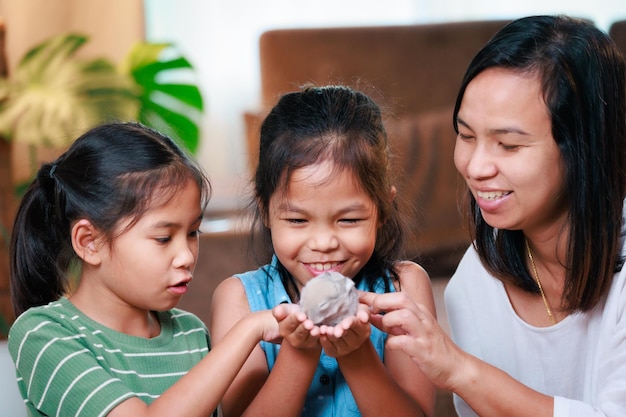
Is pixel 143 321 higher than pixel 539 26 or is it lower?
lower

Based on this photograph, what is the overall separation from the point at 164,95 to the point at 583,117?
2.66 meters

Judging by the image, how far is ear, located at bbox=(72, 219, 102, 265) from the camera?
62.7 inches

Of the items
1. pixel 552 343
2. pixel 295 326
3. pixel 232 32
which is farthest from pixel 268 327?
pixel 232 32

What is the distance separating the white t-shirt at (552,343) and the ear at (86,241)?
0.74 meters

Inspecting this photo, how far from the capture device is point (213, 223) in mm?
→ 4691

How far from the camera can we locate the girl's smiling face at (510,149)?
155 cm

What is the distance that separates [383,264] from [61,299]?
57 centimetres

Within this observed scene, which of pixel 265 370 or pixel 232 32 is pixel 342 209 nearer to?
pixel 265 370

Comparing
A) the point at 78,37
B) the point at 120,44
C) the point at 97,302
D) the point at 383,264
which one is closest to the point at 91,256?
the point at 97,302

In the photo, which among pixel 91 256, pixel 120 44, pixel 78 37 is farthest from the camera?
pixel 120 44

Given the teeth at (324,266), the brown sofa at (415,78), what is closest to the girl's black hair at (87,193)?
the teeth at (324,266)

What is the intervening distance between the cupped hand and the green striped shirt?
38 cm

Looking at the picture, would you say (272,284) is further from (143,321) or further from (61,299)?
(61,299)

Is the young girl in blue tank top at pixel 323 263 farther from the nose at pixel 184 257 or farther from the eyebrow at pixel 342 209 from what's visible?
the nose at pixel 184 257
